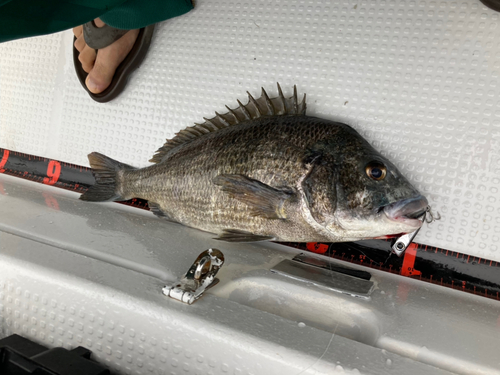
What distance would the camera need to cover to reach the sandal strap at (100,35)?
188 centimetres

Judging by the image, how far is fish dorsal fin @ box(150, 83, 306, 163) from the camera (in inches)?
61.6

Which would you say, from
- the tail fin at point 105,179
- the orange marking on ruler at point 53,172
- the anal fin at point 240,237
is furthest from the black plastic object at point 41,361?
the orange marking on ruler at point 53,172

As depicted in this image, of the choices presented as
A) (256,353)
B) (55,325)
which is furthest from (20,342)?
(256,353)

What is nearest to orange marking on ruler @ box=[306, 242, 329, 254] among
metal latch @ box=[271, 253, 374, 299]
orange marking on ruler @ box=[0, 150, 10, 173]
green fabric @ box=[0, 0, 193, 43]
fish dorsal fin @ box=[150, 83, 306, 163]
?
metal latch @ box=[271, 253, 374, 299]

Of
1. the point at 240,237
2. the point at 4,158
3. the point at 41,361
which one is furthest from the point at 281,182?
the point at 4,158

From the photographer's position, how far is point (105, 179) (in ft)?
5.92

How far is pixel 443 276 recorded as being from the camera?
1.51m

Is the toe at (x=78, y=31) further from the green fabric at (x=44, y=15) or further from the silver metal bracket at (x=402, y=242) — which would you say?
the silver metal bracket at (x=402, y=242)

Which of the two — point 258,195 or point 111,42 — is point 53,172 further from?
point 258,195

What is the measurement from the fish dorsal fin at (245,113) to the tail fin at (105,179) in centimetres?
19

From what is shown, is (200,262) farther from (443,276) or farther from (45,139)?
(45,139)

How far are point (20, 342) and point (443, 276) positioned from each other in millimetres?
1509

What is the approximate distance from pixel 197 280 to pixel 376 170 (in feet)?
2.35

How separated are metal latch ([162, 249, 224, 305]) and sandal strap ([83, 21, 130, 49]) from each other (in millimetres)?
1353
